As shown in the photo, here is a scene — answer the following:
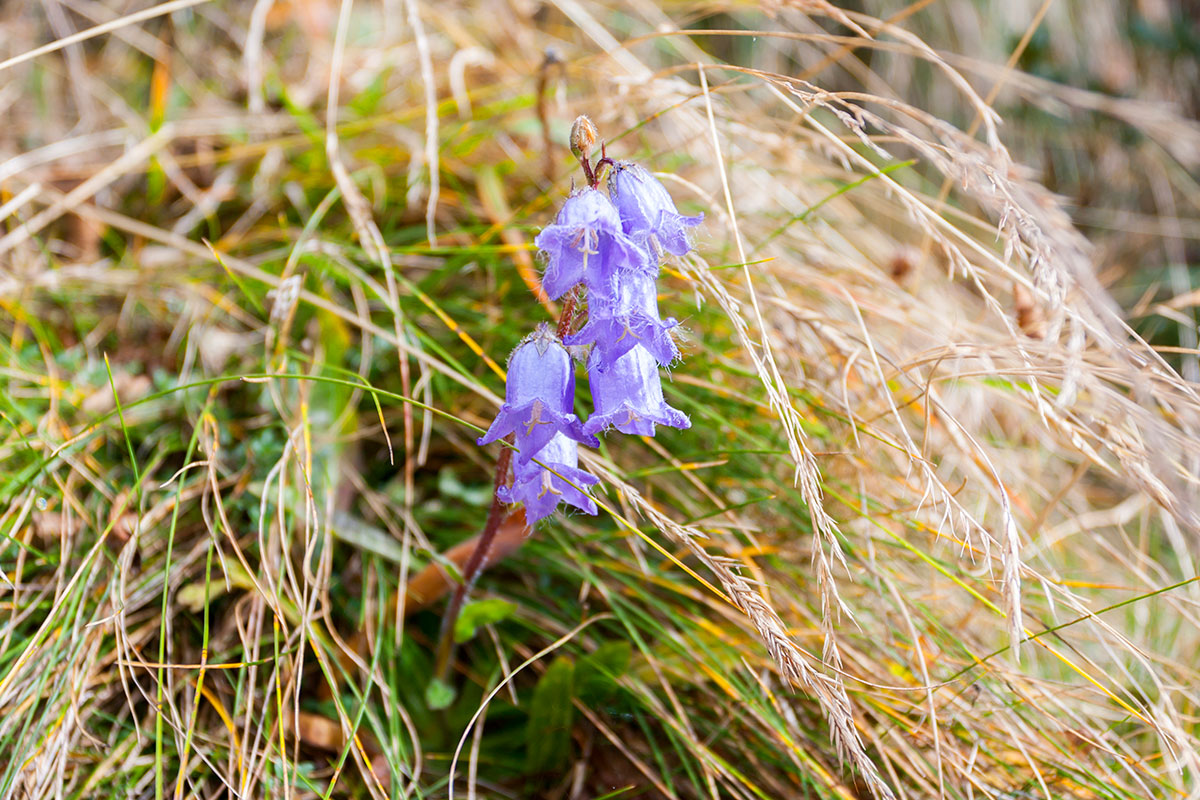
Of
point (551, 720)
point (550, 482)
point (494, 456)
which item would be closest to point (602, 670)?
point (551, 720)

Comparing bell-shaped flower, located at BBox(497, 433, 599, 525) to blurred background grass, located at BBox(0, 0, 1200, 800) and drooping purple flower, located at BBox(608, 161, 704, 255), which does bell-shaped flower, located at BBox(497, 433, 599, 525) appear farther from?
drooping purple flower, located at BBox(608, 161, 704, 255)

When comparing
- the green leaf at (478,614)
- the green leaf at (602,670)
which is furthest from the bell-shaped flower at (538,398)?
the green leaf at (602,670)

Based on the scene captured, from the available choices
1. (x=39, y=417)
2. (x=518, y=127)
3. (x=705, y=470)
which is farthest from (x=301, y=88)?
(x=705, y=470)

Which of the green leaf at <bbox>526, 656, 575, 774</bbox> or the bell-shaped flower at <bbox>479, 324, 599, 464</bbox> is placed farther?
the green leaf at <bbox>526, 656, 575, 774</bbox>

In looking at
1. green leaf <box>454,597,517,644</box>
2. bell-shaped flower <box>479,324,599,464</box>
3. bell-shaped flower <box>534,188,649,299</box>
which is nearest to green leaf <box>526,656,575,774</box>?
green leaf <box>454,597,517,644</box>

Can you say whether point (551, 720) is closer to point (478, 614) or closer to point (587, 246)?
point (478, 614)

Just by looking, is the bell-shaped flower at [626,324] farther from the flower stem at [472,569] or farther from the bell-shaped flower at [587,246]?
the flower stem at [472,569]

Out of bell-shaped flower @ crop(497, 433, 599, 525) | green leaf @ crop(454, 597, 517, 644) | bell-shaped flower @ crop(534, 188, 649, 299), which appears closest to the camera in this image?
bell-shaped flower @ crop(534, 188, 649, 299)
